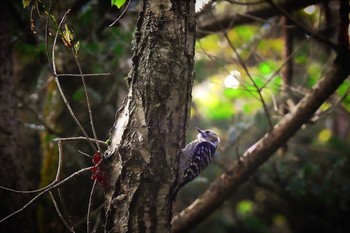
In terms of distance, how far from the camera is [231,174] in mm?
3580

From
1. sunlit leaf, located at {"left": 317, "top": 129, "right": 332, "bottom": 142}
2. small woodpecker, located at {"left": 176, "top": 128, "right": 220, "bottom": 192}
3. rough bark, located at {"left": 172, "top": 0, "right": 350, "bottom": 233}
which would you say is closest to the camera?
rough bark, located at {"left": 172, "top": 0, "right": 350, "bottom": 233}

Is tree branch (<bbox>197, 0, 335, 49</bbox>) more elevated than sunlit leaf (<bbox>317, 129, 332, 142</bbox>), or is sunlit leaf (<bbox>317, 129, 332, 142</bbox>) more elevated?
sunlit leaf (<bbox>317, 129, 332, 142</bbox>)

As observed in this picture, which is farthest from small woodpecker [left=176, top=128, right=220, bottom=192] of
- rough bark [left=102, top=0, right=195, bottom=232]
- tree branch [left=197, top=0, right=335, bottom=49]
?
tree branch [left=197, top=0, right=335, bottom=49]

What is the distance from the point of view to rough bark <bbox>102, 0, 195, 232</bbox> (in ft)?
6.89

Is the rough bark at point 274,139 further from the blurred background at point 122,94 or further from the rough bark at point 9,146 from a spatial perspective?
the rough bark at point 9,146

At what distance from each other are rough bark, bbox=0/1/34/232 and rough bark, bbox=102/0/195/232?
1679 millimetres

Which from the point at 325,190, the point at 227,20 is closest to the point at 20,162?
the point at 227,20

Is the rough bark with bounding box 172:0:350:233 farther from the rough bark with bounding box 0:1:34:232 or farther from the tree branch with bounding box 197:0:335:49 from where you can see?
the rough bark with bounding box 0:1:34:232

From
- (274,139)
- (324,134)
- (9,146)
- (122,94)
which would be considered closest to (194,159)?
(274,139)

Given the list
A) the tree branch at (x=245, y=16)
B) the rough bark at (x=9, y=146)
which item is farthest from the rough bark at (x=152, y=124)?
the rough bark at (x=9, y=146)

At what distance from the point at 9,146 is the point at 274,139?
2558mm

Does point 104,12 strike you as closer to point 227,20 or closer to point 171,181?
point 227,20

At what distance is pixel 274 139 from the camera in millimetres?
3373

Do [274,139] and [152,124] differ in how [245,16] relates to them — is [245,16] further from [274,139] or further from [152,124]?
[152,124]
